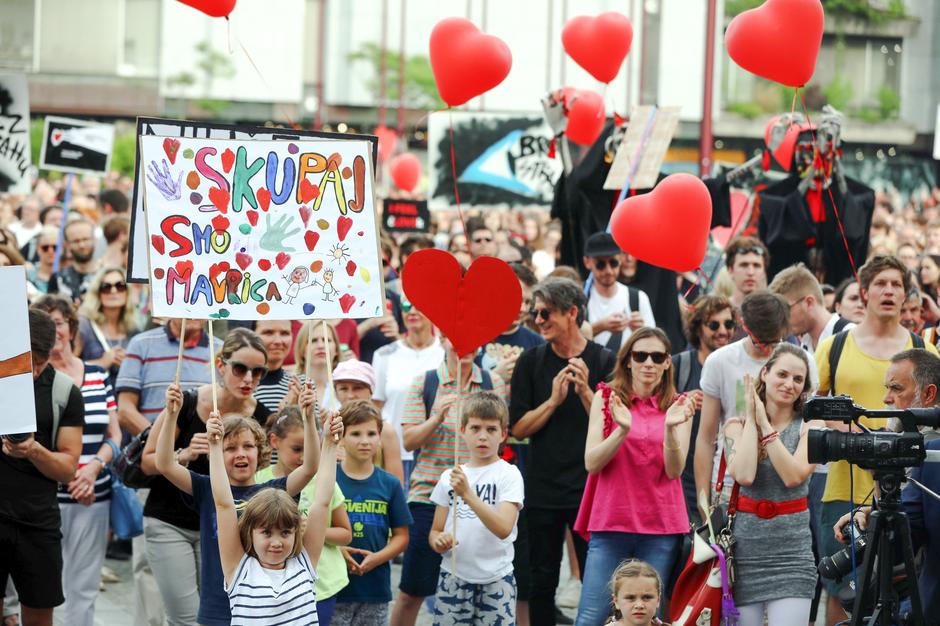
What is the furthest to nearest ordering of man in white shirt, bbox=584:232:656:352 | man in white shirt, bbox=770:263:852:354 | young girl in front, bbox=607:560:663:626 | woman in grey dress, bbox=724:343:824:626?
man in white shirt, bbox=584:232:656:352, man in white shirt, bbox=770:263:852:354, woman in grey dress, bbox=724:343:824:626, young girl in front, bbox=607:560:663:626

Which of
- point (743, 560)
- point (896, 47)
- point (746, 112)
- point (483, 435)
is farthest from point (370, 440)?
point (896, 47)

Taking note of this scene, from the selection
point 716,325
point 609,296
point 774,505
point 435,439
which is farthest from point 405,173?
point 774,505

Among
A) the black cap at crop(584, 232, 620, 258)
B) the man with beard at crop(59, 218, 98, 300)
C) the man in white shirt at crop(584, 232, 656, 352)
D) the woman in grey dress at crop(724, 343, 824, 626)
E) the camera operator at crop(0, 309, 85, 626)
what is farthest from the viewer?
the man with beard at crop(59, 218, 98, 300)

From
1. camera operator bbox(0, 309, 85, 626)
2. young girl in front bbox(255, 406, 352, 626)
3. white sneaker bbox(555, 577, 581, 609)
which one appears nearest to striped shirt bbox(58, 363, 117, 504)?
camera operator bbox(0, 309, 85, 626)

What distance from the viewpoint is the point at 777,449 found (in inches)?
240

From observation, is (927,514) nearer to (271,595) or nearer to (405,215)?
(271,595)

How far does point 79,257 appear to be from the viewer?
10555 mm

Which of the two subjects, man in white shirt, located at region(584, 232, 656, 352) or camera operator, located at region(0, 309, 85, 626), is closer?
camera operator, located at region(0, 309, 85, 626)

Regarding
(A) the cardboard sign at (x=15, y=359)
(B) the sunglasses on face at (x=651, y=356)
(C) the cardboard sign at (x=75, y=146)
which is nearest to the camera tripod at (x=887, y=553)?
(B) the sunglasses on face at (x=651, y=356)

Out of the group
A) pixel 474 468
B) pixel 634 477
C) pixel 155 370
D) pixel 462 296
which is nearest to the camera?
pixel 634 477

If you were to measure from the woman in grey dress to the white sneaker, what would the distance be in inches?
92.2

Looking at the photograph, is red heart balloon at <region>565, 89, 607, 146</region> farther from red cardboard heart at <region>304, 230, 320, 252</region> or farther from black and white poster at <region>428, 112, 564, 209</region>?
red cardboard heart at <region>304, 230, 320, 252</region>

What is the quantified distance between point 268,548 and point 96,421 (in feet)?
7.22

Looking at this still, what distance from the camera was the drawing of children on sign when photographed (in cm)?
608
